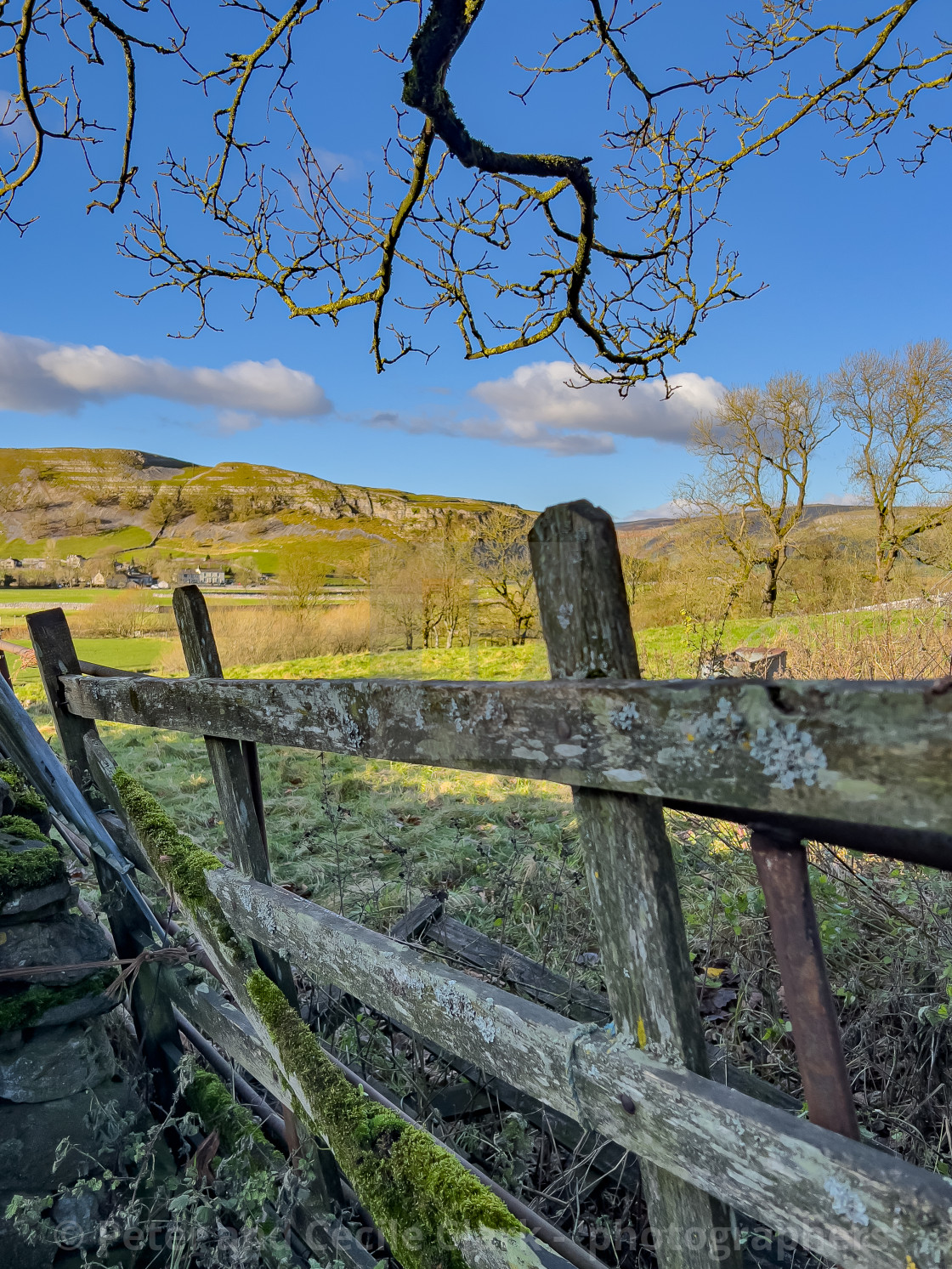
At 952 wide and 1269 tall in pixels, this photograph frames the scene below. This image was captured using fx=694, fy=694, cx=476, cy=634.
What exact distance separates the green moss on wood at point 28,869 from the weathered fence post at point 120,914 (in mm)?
437

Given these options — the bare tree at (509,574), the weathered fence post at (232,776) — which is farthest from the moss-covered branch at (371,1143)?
the bare tree at (509,574)

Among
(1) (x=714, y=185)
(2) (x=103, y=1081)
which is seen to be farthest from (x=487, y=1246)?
(1) (x=714, y=185)

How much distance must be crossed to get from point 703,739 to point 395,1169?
1.62 meters

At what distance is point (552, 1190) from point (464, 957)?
3.92 ft

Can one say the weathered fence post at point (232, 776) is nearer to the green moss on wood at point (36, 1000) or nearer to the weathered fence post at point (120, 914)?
the green moss on wood at point (36, 1000)

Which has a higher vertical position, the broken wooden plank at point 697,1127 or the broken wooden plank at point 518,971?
the broken wooden plank at point 697,1127

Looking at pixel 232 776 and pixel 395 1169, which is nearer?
pixel 395 1169

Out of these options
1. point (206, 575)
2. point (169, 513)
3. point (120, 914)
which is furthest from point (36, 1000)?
point (169, 513)

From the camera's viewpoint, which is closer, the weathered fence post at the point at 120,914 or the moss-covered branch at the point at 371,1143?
the moss-covered branch at the point at 371,1143

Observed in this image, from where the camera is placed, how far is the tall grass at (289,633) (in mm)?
19266

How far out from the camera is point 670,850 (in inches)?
49.5

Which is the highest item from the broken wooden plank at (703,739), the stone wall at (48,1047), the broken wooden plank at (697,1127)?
the broken wooden plank at (703,739)

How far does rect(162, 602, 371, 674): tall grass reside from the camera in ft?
63.2

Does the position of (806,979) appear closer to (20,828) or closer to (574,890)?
(20,828)
